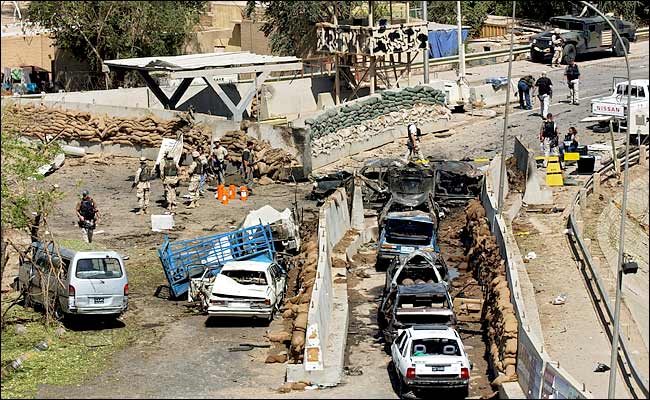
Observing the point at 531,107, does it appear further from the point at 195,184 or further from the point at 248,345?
the point at 248,345

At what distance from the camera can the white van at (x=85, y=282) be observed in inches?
1193

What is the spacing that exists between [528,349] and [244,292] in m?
8.49

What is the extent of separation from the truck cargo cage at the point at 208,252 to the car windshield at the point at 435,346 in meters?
8.58

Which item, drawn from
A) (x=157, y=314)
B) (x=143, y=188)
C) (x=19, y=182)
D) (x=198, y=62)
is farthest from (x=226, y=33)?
(x=19, y=182)

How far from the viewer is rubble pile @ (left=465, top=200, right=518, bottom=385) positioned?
27281mm

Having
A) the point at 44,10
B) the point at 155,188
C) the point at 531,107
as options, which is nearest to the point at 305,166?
the point at 155,188

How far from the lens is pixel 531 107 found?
57.2 metres

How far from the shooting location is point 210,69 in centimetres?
5038

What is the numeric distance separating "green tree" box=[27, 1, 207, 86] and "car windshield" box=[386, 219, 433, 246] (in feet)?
85.3

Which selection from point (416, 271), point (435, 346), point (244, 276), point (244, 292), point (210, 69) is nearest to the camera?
point (435, 346)

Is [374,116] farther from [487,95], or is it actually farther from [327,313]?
[327,313]

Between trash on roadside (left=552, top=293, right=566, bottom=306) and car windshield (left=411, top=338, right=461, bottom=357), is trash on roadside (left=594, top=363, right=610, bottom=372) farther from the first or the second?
trash on roadside (left=552, top=293, right=566, bottom=306)

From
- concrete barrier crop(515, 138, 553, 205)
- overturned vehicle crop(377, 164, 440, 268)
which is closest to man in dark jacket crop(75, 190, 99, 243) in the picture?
overturned vehicle crop(377, 164, 440, 268)

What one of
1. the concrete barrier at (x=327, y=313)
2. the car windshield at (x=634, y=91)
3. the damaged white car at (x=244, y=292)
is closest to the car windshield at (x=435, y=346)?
the concrete barrier at (x=327, y=313)
